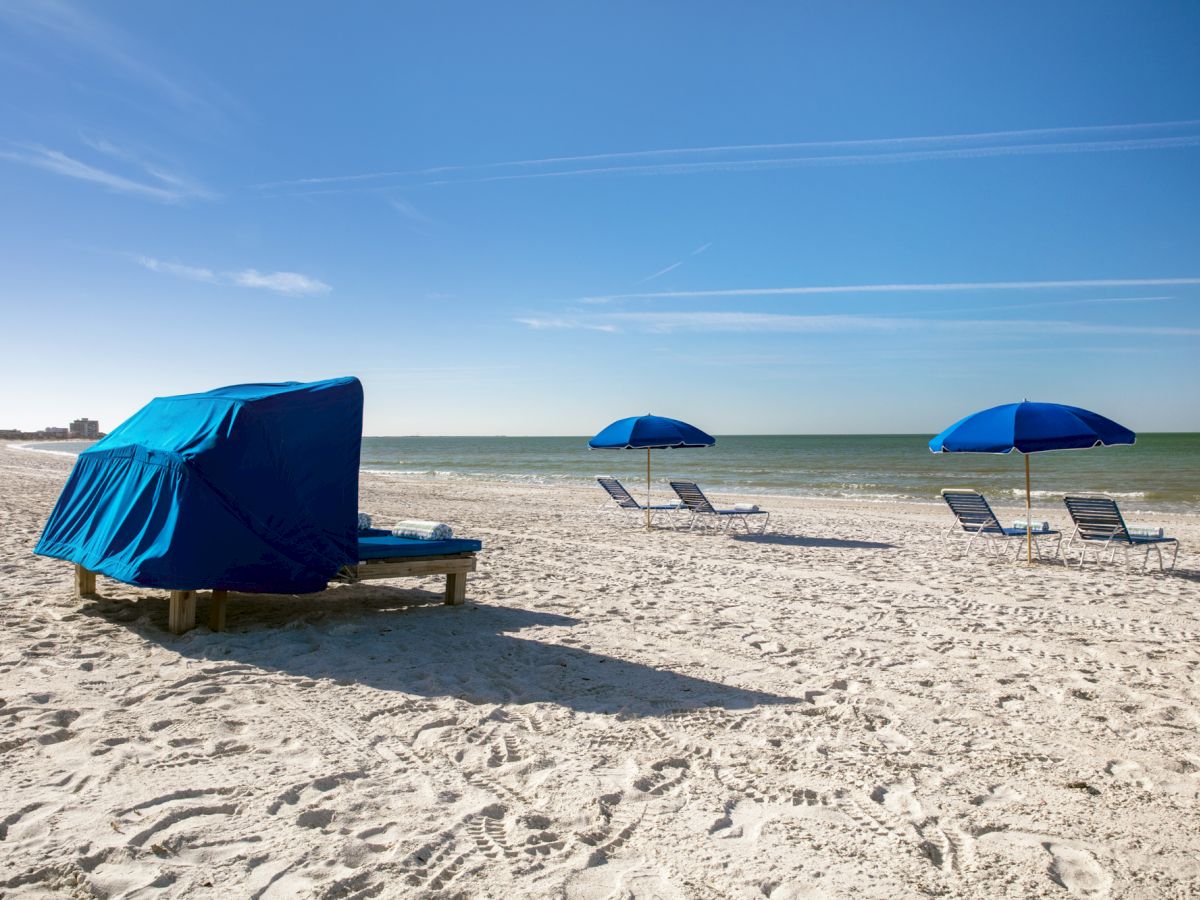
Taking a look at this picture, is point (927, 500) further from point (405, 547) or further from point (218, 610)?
point (218, 610)

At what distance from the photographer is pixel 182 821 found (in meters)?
2.76

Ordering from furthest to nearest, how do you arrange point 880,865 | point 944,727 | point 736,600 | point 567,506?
point 567,506
point 736,600
point 944,727
point 880,865

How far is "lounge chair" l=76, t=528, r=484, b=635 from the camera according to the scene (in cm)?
514

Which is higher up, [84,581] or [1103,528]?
[1103,528]

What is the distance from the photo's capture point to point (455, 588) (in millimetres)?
6301

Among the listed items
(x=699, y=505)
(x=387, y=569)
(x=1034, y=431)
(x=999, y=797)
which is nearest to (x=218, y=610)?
(x=387, y=569)

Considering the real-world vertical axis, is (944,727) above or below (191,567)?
below

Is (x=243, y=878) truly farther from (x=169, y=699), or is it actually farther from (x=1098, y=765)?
(x=1098, y=765)

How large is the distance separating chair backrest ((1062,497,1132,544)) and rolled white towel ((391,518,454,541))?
22.1ft

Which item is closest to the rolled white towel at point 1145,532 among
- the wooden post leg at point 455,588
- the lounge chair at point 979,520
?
the lounge chair at point 979,520

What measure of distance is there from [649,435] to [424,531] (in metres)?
6.30

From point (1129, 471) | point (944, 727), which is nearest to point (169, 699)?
point (944, 727)

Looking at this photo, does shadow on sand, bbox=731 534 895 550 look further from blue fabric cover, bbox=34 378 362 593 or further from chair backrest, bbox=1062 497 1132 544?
blue fabric cover, bbox=34 378 362 593

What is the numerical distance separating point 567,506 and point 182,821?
15.0m
